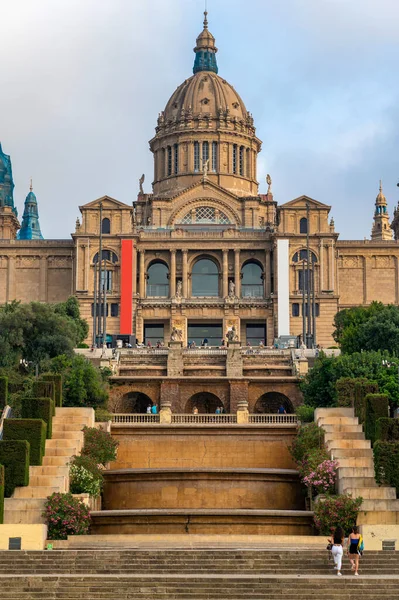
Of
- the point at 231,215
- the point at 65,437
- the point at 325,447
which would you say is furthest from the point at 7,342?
the point at 231,215

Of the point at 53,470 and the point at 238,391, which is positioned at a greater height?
the point at 238,391

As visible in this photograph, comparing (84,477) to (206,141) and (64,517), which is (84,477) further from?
(206,141)

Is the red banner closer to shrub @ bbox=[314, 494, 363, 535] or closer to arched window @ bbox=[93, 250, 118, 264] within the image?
arched window @ bbox=[93, 250, 118, 264]

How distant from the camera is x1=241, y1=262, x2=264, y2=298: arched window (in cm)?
11219

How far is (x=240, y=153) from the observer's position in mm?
127562

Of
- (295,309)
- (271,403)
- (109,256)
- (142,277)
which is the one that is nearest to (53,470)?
(271,403)

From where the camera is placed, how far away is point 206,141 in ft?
414

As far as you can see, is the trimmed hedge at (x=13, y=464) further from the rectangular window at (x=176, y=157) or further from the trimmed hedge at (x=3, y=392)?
the rectangular window at (x=176, y=157)

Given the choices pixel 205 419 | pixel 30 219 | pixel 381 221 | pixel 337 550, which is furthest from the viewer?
pixel 30 219

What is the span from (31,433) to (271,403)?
24029 millimetres

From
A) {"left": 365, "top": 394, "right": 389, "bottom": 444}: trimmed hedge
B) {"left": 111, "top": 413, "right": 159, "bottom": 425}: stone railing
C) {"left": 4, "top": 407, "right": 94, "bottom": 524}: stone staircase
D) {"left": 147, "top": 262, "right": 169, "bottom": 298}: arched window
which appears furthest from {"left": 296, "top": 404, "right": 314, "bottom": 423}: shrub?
{"left": 147, "top": 262, "right": 169, "bottom": 298}: arched window

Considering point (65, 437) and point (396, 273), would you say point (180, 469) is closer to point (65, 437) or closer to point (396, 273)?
point (65, 437)

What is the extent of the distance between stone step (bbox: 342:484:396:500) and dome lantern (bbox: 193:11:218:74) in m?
85.2

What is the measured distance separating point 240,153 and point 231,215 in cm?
971
